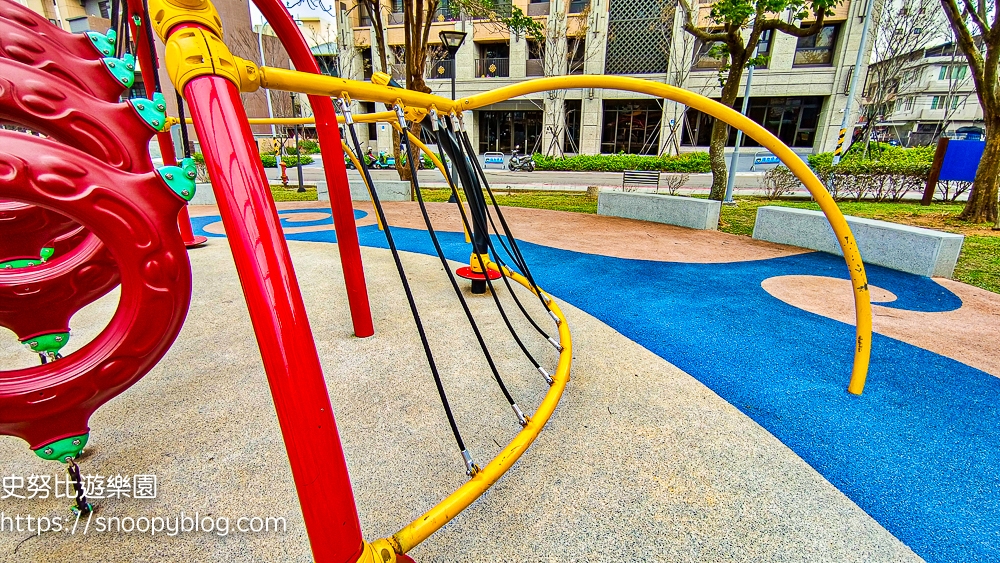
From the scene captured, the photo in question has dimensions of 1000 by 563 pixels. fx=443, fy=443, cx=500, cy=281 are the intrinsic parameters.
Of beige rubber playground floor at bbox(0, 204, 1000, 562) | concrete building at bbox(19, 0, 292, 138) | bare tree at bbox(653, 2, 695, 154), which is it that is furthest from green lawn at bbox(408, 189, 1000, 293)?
concrete building at bbox(19, 0, 292, 138)

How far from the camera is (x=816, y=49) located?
2233cm

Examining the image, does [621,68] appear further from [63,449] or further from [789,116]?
[63,449]

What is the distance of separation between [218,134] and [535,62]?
2777 cm

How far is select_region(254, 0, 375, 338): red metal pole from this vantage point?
84.8 inches

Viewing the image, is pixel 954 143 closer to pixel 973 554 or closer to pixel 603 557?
pixel 973 554

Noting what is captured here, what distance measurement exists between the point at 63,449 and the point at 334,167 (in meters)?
1.76

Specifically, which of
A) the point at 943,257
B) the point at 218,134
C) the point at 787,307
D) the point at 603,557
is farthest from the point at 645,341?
the point at 943,257

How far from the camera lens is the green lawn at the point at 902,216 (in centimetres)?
486

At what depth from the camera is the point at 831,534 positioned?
5.14 feet

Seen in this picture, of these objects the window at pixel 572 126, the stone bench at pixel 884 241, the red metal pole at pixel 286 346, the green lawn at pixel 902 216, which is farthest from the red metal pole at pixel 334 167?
the window at pixel 572 126

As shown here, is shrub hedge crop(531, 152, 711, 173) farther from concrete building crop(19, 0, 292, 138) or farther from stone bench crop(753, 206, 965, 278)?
concrete building crop(19, 0, 292, 138)

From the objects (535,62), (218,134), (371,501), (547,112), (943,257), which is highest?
(535,62)

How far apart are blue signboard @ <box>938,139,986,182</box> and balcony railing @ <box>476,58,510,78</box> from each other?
2077cm

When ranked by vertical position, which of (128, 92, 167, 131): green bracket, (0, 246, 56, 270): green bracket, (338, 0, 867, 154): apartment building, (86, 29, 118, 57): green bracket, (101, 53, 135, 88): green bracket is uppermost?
(338, 0, 867, 154): apartment building
